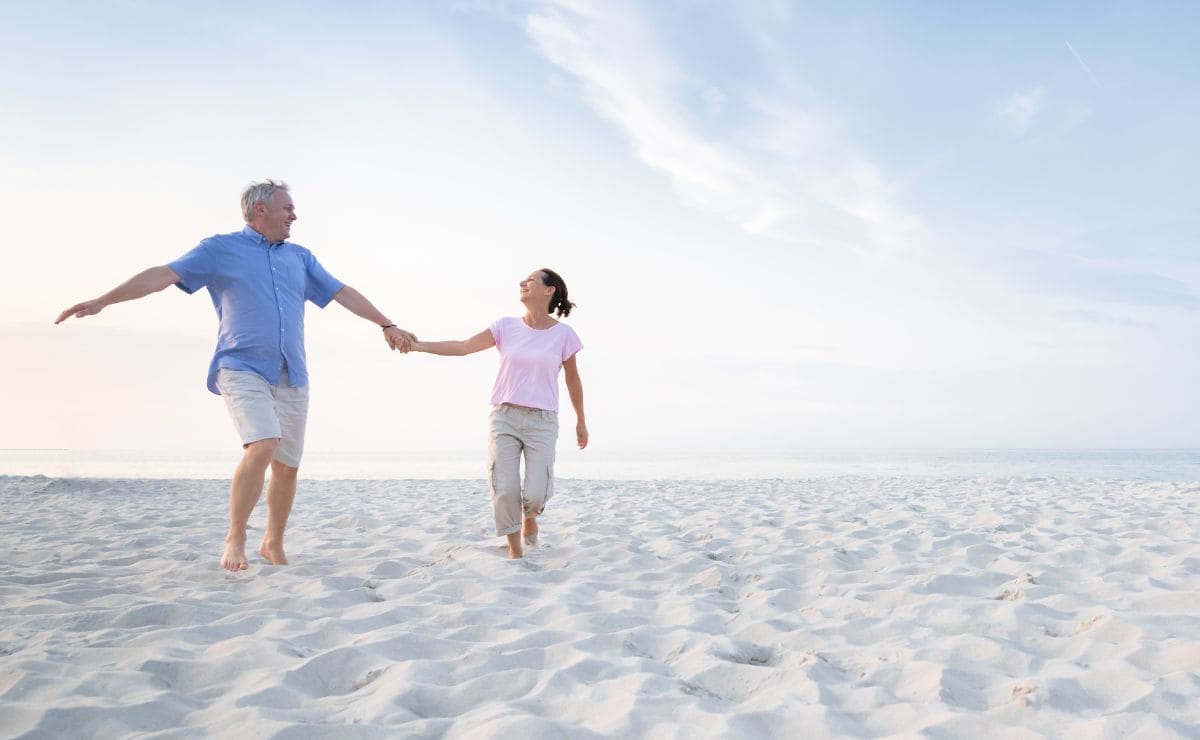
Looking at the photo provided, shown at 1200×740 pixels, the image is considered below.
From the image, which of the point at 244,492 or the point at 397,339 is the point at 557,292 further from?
the point at 244,492

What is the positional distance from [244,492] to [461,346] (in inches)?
59.9

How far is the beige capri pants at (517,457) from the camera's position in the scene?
180 inches

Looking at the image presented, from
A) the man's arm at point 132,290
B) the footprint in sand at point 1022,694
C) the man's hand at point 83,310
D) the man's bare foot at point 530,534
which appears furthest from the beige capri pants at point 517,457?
the footprint in sand at point 1022,694

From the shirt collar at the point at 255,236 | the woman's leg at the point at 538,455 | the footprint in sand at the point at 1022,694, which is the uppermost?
the shirt collar at the point at 255,236

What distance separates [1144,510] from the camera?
6.62 m

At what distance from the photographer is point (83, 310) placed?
355 cm

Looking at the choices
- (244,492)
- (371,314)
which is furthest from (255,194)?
(244,492)

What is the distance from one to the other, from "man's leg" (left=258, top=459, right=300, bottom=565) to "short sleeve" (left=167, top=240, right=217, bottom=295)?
105 centimetres

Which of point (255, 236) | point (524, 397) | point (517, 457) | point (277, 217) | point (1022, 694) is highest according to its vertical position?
point (277, 217)

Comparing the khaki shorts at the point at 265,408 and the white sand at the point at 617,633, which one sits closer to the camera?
the white sand at the point at 617,633

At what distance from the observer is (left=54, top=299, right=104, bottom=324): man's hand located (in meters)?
3.50

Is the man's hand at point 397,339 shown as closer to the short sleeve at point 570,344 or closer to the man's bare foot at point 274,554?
the short sleeve at point 570,344

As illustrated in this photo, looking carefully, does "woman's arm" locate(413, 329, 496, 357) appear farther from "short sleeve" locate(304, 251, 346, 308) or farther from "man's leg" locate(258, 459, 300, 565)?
"man's leg" locate(258, 459, 300, 565)

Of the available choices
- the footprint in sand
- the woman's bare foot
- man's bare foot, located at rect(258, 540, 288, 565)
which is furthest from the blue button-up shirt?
the footprint in sand
